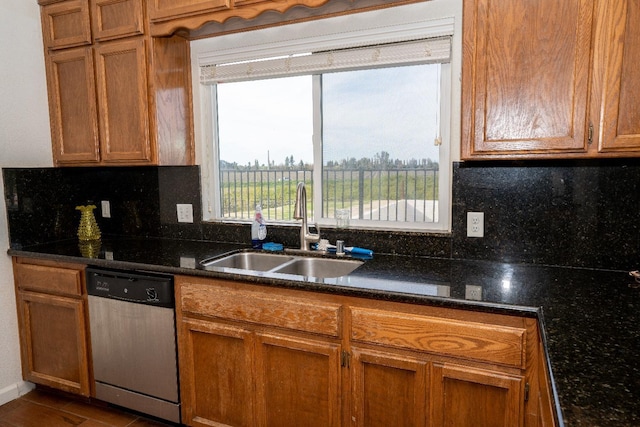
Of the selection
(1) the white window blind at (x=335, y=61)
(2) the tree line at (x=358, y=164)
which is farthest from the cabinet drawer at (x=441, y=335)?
(1) the white window blind at (x=335, y=61)

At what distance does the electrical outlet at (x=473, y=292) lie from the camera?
144 centimetres

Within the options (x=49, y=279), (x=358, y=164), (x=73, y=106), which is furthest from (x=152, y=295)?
(x=73, y=106)

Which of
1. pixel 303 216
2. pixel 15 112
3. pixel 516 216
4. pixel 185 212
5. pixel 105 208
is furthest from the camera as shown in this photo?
pixel 105 208

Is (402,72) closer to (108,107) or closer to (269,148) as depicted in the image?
(269,148)

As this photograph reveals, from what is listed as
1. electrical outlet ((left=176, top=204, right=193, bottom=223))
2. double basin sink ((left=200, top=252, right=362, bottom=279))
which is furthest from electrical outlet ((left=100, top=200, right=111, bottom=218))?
double basin sink ((left=200, top=252, right=362, bottom=279))

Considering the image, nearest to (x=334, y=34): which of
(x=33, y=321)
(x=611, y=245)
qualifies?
(x=611, y=245)

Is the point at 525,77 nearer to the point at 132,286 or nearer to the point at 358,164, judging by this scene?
the point at 358,164

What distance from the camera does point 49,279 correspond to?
2.31 m

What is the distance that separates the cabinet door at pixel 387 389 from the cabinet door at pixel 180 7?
1.73m

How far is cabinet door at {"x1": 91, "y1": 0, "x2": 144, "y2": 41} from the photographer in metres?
2.26

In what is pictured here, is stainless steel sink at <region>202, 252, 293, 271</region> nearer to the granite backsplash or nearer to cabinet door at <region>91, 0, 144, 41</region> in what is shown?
the granite backsplash

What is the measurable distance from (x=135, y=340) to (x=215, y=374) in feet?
1.57

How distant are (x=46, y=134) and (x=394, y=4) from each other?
2.23 meters

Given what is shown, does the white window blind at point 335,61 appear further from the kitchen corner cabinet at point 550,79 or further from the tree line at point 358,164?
the tree line at point 358,164
